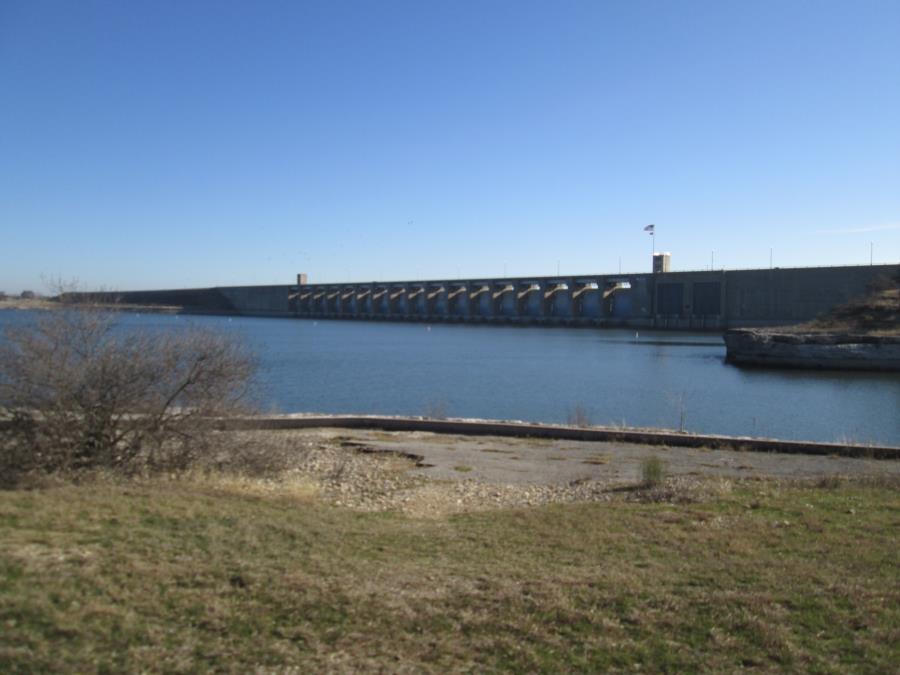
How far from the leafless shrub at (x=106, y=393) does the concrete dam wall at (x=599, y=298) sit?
2931 inches

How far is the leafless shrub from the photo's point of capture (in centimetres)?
945

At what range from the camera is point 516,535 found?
25.5 feet

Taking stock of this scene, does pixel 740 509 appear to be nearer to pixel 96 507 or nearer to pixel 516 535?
pixel 516 535

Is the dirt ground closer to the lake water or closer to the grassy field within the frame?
the lake water

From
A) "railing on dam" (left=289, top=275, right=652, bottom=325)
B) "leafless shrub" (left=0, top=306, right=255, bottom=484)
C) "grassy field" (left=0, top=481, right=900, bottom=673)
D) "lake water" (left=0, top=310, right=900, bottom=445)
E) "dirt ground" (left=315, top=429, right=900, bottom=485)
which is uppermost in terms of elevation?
"railing on dam" (left=289, top=275, right=652, bottom=325)

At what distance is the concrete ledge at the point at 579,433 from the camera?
16.0 m

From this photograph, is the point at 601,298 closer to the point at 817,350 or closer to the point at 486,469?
the point at 817,350

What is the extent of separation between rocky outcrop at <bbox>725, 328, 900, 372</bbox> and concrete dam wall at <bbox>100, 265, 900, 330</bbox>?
80.6ft

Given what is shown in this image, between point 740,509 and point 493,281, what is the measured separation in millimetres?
107664

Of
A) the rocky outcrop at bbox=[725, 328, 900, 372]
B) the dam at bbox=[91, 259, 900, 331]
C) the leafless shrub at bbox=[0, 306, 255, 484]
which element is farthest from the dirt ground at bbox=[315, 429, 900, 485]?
the dam at bbox=[91, 259, 900, 331]

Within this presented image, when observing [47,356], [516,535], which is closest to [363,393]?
[47,356]

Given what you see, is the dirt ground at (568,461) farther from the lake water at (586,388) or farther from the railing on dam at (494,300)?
the railing on dam at (494,300)

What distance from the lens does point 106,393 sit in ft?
32.9

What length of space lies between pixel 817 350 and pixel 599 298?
5240cm
